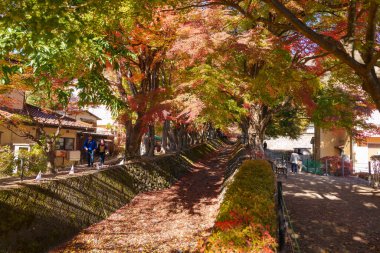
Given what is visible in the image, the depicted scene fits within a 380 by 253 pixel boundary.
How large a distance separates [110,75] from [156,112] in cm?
724

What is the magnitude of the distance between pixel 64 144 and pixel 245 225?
22.1m

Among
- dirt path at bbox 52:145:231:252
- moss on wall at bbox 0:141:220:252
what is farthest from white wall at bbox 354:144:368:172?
moss on wall at bbox 0:141:220:252

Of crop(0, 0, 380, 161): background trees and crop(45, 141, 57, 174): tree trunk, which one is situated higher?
crop(0, 0, 380, 161): background trees

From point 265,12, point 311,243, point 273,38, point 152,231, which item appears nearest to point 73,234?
point 152,231

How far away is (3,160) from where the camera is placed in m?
13.6

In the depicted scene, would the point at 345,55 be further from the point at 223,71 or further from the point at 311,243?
the point at 223,71

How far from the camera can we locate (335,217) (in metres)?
8.88

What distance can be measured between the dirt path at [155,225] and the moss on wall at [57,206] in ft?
1.22

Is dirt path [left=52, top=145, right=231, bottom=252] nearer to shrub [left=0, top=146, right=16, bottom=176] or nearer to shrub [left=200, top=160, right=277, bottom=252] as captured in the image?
shrub [left=200, top=160, right=277, bottom=252]

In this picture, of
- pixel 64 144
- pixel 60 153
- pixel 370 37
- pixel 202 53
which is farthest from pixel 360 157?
pixel 64 144

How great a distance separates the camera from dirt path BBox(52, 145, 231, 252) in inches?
284

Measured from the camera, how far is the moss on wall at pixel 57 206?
20.4 feet

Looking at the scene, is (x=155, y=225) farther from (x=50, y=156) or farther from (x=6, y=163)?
(x=6, y=163)

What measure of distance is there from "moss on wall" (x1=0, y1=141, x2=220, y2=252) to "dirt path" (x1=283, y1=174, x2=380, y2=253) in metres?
6.34
